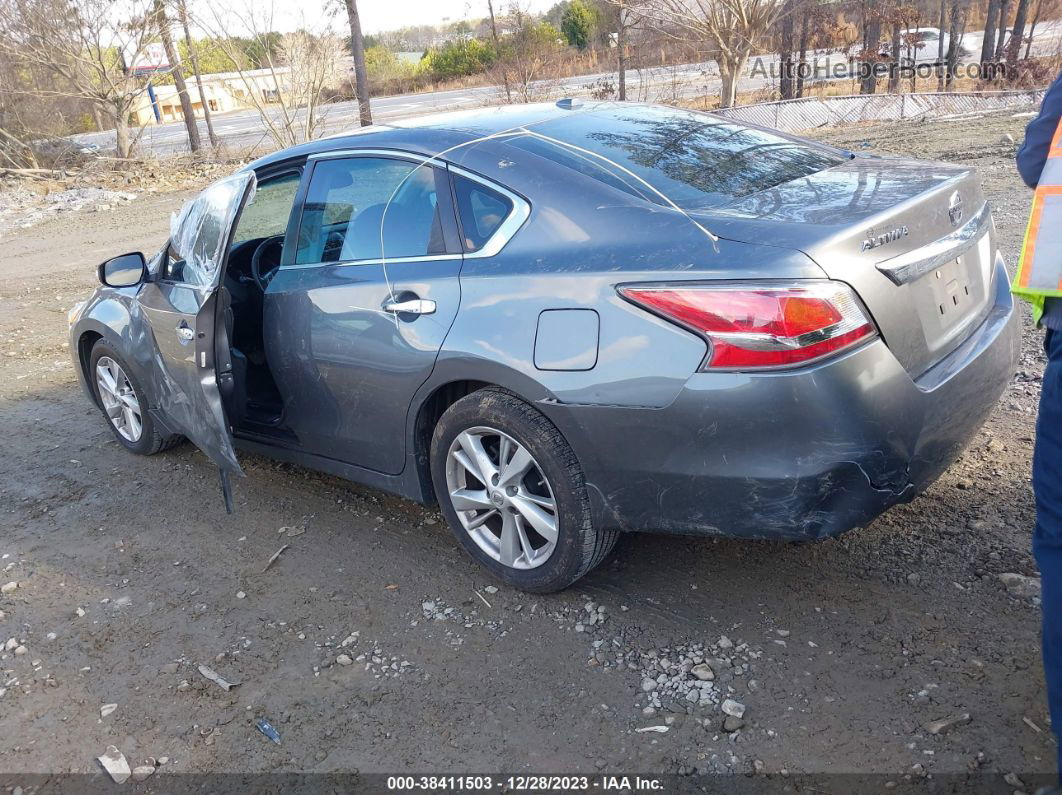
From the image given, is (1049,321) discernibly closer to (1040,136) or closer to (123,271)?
(1040,136)

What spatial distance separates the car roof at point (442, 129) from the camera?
Answer: 11.4 ft

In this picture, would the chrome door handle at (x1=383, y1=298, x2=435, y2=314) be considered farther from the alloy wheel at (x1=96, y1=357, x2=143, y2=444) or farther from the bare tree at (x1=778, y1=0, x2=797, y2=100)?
the bare tree at (x1=778, y1=0, x2=797, y2=100)

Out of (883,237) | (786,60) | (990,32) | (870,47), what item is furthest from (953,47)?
(883,237)

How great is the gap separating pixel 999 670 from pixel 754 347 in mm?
1256

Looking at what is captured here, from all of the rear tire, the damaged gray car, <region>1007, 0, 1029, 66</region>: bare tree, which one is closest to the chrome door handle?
the damaged gray car

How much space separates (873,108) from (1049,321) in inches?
636

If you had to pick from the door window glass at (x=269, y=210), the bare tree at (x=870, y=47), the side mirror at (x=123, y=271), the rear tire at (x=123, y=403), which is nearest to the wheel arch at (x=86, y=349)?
the rear tire at (x=123, y=403)

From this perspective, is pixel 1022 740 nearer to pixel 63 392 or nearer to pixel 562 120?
pixel 562 120

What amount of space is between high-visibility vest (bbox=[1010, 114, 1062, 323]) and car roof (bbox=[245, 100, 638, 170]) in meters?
1.99

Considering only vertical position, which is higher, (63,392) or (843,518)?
(843,518)

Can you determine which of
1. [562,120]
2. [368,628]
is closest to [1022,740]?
[368,628]

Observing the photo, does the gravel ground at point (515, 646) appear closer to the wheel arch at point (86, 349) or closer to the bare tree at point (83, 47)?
the wheel arch at point (86, 349)

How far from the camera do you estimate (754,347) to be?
8.38 ft

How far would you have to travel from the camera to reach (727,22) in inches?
694
